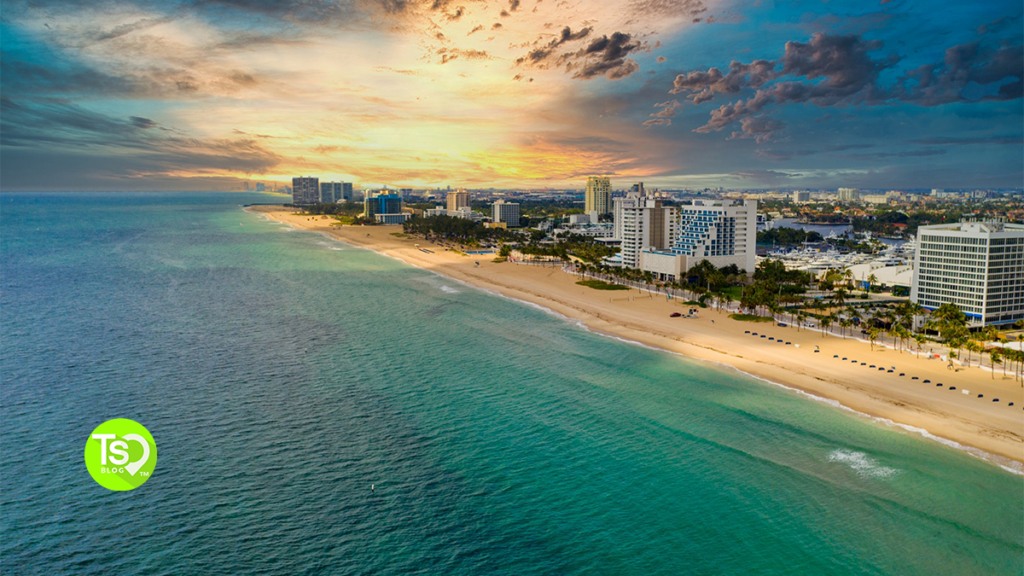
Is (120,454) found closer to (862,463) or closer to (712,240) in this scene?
(862,463)

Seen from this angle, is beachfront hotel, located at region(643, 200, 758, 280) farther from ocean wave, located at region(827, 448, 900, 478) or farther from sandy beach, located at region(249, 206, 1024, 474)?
ocean wave, located at region(827, 448, 900, 478)

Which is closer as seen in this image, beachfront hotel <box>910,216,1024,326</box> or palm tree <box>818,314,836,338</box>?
beachfront hotel <box>910,216,1024,326</box>

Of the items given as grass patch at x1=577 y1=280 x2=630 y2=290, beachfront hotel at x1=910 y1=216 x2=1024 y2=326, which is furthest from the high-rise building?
beachfront hotel at x1=910 y1=216 x2=1024 y2=326

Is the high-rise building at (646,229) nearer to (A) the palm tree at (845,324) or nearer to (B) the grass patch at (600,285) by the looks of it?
(B) the grass patch at (600,285)

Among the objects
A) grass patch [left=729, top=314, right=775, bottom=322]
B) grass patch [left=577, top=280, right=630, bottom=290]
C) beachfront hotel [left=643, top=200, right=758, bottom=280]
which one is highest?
beachfront hotel [left=643, top=200, right=758, bottom=280]

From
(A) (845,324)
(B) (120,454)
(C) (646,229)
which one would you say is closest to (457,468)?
(B) (120,454)

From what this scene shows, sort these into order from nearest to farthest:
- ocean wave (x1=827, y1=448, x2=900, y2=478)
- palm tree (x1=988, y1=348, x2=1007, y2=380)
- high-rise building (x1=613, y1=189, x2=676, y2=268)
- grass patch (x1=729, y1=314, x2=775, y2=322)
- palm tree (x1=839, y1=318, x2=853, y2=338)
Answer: ocean wave (x1=827, y1=448, x2=900, y2=478), palm tree (x1=988, y1=348, x2=1007, y2=380), palm tree (x1=839, y1=318, x2=853, y2=338), grass patch (x1=729, y1=314, x2=775, y2=322), high-rise building (x1=613, y1=189, x2=676, y2=268)
